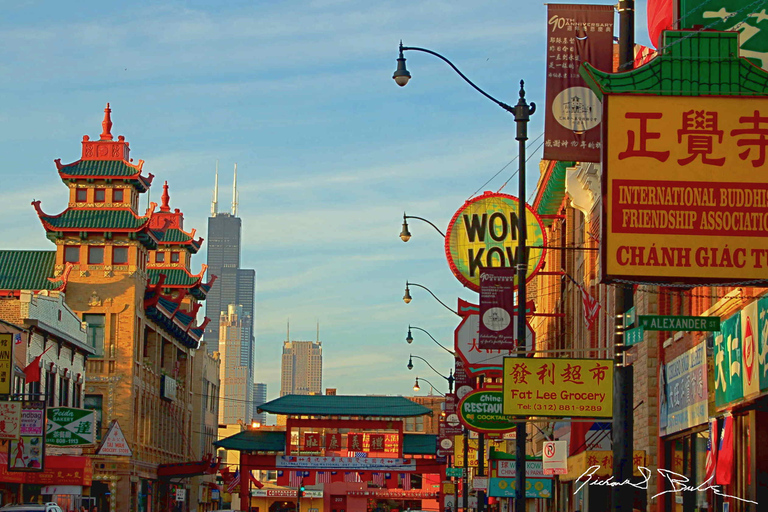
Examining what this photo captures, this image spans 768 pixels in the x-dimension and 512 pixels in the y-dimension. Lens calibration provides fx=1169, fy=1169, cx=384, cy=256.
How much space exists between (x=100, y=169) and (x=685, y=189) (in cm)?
5963

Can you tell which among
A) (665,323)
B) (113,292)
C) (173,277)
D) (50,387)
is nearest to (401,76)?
(665,323)

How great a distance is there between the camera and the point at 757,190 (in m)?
13.4

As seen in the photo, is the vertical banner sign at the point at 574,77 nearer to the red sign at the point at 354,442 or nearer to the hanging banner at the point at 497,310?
the hanging banner at the point at 497,310

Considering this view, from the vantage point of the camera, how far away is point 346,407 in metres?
87.4

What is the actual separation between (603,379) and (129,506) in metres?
50.9

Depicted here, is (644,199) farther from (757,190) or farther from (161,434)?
(161,434)

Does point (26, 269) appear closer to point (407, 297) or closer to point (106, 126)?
point (106, 126)

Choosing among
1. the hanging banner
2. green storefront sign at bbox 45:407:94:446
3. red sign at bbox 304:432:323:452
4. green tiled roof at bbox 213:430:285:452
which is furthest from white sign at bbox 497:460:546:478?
red sign at bbox 304:432:323:452

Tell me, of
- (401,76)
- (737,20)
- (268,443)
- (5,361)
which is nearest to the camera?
(737,20)

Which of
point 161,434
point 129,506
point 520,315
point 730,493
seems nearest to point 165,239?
point 161,434

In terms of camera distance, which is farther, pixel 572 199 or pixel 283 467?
pixel 283 467

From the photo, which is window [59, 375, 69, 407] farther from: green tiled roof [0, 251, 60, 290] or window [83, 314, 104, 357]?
green tiled roof [0, 251, 60, 290]

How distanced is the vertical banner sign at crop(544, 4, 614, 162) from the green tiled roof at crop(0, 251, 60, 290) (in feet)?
167

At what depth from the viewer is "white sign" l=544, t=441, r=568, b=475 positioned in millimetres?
26000
